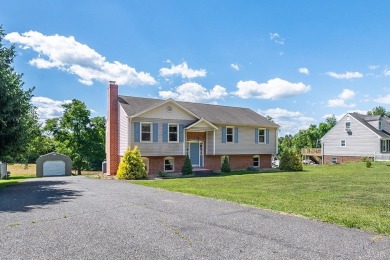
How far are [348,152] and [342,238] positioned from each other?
4174 centimetres

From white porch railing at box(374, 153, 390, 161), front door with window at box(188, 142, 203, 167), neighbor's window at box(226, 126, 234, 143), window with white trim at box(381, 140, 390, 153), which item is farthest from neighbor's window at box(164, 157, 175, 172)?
window with white trim at box(381, 140, 390, 153)

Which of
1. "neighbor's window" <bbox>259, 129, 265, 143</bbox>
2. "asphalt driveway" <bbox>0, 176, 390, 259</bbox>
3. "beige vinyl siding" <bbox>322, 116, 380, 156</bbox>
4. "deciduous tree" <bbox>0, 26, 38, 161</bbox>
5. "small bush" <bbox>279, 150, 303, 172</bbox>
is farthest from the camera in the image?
"beige vinyl siding" <bbox>322, 116, 380, 156</bbox>

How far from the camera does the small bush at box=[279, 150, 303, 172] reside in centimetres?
2789

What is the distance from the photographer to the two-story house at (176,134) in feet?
76.2

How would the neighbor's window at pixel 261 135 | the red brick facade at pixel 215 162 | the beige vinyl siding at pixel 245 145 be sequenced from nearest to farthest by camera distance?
the red brick facade at pixel 215 162
the beige vinyl siding at pixel 245 145
the neighbor's window at pixel 261 135

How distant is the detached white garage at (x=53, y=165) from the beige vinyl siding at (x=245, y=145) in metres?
14.8

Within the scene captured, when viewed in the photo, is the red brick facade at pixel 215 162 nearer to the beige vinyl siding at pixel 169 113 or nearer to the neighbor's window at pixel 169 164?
the neighbor's window at pixel 169 164

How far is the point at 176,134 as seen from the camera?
24609 millimetres

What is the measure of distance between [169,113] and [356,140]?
30.4m

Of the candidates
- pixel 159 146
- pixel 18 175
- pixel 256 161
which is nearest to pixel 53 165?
pixel 18 175

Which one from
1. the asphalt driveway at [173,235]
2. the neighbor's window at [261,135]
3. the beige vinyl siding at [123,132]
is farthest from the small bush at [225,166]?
the asphalt driveway at [173,235]

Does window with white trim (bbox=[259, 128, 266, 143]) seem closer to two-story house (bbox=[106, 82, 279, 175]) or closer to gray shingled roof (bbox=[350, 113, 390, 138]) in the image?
two-story house (bbox=[106, 82, 279, 175])

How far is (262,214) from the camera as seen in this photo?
8078 millimetres

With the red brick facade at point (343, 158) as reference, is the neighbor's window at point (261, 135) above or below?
above
